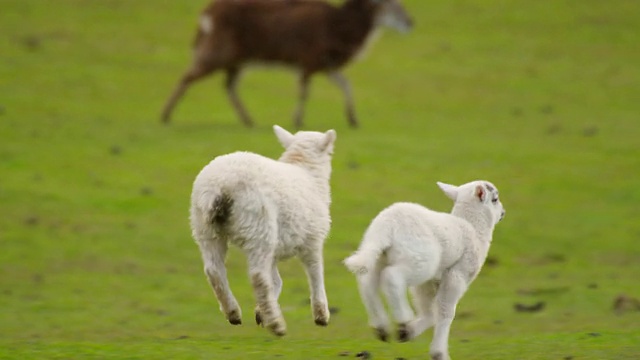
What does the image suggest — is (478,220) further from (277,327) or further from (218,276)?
(218,276)

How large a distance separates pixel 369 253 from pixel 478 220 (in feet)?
3.75

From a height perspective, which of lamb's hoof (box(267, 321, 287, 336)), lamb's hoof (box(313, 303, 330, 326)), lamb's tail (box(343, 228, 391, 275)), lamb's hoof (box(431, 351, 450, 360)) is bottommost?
lamb's hoof (box(313, 303, 330, 326))

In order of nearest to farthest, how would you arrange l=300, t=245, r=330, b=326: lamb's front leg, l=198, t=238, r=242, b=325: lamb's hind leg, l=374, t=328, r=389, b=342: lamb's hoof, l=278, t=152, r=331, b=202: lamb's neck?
1. l=374, t=328, r=389, b=342: lamb's hoof
2. l=198, t=238, r=242, b=325: lamb's hind leg
3. l=300, t=245, r=330, b=326: lamb's front leg
4. l=278, t=152, r=331, b=202: lamb's neck

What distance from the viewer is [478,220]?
28.6 ft

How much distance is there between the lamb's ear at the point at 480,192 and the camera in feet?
28.6

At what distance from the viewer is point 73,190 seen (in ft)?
57.4

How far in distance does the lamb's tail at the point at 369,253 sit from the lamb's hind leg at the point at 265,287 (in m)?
0.59

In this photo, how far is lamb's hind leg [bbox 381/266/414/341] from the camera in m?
7.81

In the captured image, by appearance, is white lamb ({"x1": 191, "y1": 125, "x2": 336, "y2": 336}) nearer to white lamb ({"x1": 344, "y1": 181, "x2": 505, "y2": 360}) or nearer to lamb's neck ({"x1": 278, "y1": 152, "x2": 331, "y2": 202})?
lamb's neck ({"x1": 278, "y1": 152, "x2": 331, "y2": 202})

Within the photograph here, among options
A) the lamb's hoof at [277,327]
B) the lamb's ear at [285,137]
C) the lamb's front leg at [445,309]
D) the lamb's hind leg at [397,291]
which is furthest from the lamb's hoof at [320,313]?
the lamb's ear at [285,137]

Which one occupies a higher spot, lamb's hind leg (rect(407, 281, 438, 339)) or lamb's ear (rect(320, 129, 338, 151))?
lamb's ear (rect(320, 129, 338, 151))

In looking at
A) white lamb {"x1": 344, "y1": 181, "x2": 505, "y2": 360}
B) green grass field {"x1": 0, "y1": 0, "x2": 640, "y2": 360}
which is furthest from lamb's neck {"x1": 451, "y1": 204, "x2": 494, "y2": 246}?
green grass field {"x1": 0, "y1": 0, "x2": 640, "y2": 360}

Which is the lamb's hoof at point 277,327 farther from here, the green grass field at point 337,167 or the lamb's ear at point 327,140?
the lamb's ear at point 327,140

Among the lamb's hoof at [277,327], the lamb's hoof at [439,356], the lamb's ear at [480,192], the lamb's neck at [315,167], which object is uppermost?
the lamb's ear at [480,192]
